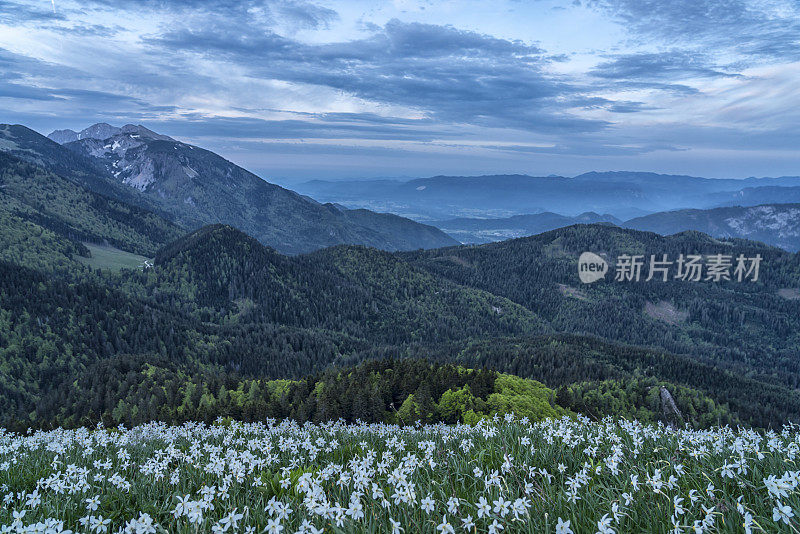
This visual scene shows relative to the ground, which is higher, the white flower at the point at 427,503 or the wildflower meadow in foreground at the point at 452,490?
the white flower at the point at 427,503

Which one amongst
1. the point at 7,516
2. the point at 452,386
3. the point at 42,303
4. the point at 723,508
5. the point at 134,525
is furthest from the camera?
the point at 42,303

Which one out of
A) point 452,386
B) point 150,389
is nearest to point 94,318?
point 150,389

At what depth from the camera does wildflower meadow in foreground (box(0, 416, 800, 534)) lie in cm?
609

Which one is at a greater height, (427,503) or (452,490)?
(427,503)

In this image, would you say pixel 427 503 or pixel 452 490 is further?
pixel 452 490

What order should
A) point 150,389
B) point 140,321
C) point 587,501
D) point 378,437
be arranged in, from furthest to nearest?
point 140,321 → point 150,389 → point 378,437 → point 587,501

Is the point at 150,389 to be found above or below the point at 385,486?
below

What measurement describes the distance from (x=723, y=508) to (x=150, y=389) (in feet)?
249

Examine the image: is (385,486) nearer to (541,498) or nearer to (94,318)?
(541,498)

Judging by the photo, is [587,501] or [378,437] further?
[378,437]

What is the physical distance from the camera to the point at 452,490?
321 inches

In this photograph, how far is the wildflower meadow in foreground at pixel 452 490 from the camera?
609 centimetres

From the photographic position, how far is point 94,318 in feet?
573

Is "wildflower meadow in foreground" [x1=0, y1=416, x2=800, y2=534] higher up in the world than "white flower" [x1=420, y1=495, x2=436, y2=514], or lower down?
lower down
